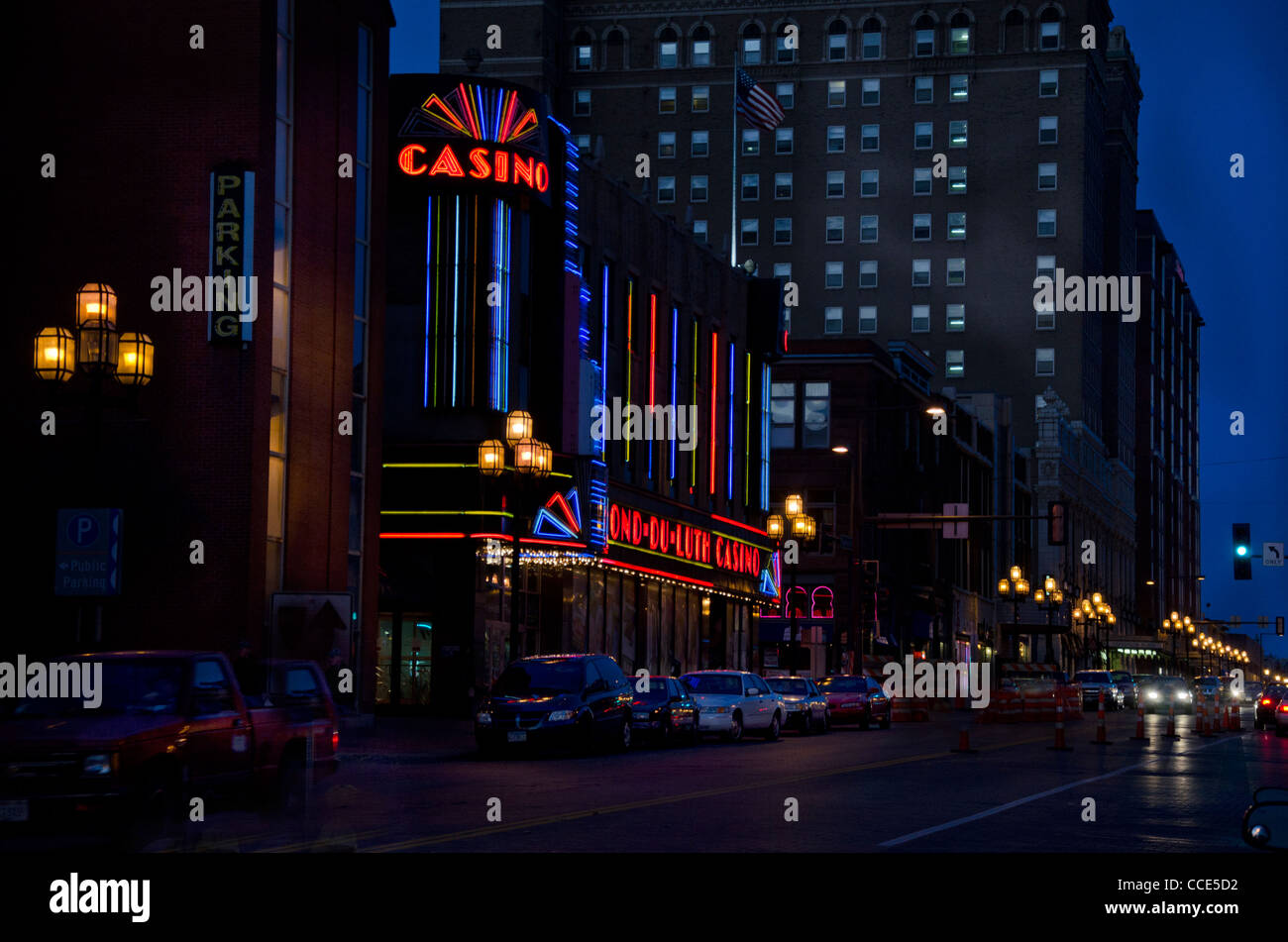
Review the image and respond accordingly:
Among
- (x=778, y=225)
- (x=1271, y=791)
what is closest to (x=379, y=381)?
(x=1271, y=791)

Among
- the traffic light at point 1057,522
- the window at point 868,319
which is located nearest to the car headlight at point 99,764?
the traffic light at point 1057,522

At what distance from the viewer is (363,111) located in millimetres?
41000

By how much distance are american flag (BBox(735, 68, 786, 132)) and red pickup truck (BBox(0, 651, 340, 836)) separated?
157 feet

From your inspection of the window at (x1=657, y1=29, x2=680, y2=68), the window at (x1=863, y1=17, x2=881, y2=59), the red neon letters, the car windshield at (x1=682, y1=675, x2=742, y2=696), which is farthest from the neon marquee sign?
the window at (x1=863, y1=17, x2=881, y2=59)

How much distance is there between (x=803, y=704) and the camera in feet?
149

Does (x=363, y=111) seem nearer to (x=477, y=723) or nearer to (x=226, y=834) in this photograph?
(x=477, y=723)

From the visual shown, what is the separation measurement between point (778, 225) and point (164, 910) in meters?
110

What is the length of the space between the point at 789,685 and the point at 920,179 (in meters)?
73.9

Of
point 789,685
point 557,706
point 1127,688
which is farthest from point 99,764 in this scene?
point 1127,688

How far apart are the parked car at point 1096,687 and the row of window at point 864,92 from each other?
46429 millimetres

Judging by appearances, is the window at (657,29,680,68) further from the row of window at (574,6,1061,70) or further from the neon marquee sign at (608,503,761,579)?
the neon marquee sign at (608,503,761,579)

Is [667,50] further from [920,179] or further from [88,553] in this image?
[88,553]

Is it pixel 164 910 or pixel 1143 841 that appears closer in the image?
pixel 164 910

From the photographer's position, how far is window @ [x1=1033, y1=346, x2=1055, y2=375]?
121000mm
